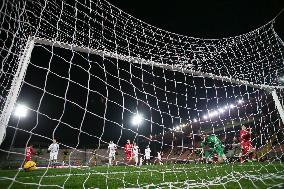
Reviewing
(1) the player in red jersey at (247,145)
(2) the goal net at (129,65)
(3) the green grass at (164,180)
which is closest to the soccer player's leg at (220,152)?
(2) the goal net at (129,65)

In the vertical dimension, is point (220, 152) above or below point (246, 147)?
below

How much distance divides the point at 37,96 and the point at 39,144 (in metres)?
5.40

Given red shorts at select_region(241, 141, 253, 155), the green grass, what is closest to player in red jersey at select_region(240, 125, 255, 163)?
red shorts at select_region(241, 141, 253, 155)

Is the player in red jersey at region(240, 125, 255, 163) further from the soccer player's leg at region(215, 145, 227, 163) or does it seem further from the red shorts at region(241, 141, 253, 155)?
the soccer player's leg at region(215, 145, 227, 163)

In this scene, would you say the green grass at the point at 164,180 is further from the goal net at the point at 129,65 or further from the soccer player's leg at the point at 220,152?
the soccer player's leg at the point at 220,152

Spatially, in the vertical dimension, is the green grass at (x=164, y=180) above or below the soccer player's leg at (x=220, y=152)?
below

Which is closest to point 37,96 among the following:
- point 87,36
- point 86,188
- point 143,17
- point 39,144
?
point 39,144

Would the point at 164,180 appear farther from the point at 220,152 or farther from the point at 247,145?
the point at 247,145

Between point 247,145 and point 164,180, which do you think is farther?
point 247,145

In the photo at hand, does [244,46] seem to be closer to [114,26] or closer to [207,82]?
[207,82]

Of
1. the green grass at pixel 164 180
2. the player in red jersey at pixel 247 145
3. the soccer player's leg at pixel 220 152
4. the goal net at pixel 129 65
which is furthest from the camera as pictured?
the soccer player's leg at pixel 220 152

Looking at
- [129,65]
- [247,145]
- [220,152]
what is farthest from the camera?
[220,152]

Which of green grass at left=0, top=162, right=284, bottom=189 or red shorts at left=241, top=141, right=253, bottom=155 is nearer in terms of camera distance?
green grass at left=0, top=162, right=284, bottom=189

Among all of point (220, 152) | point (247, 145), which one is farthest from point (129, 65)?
point (247, 145)
